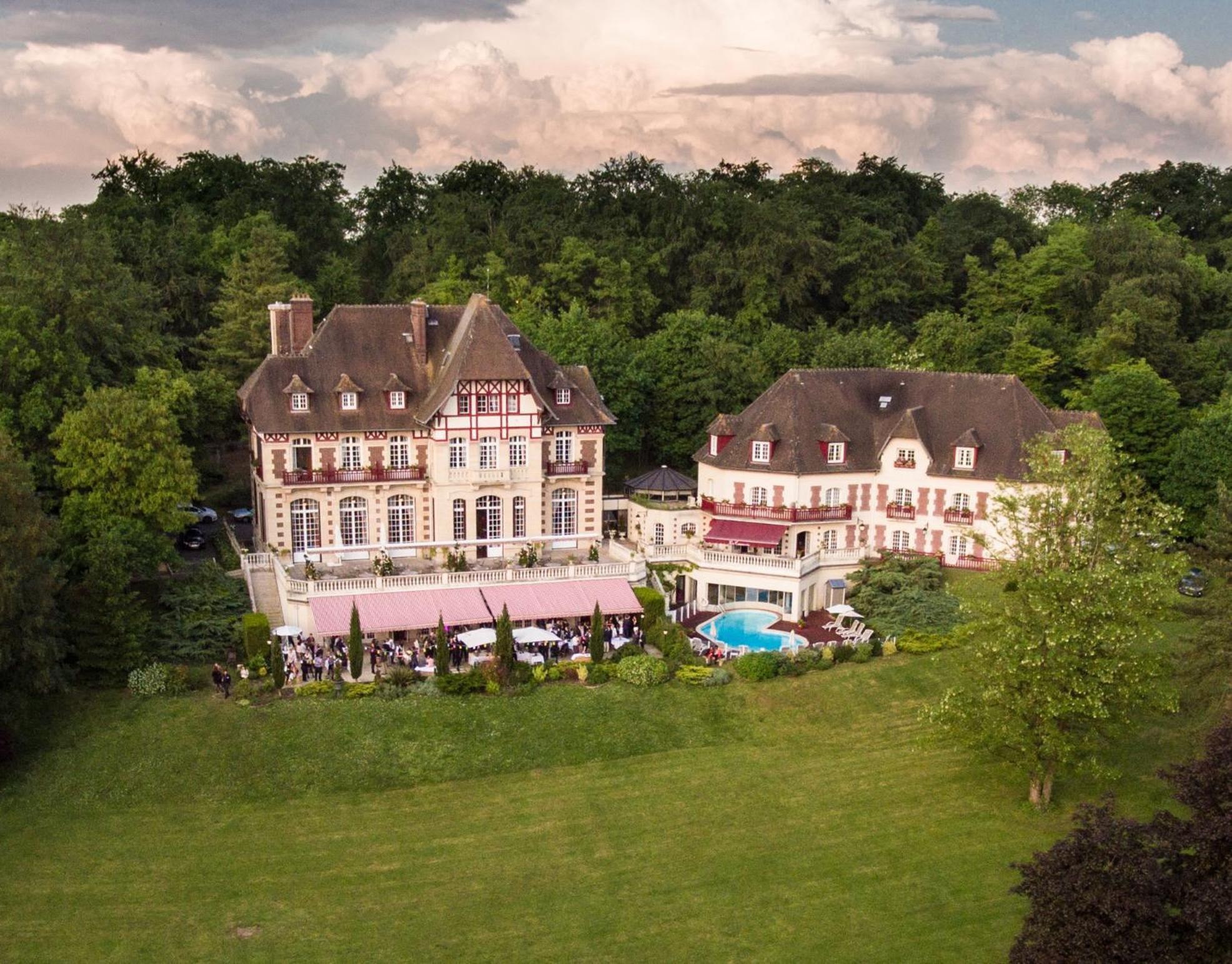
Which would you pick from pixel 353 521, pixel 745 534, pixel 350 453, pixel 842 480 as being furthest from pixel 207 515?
pixel 842 480

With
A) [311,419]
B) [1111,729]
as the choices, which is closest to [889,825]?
[1111,729]

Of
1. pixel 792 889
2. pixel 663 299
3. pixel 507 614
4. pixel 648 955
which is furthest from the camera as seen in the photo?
pixel 663 299

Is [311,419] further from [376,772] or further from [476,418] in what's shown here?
[376,772]

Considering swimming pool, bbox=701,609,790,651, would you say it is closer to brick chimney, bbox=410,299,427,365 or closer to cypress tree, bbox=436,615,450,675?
cypress tree, bbox=436,615,450,675

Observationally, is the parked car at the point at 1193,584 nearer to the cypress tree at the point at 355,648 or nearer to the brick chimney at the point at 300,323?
the cypress tree at the point at 355,648

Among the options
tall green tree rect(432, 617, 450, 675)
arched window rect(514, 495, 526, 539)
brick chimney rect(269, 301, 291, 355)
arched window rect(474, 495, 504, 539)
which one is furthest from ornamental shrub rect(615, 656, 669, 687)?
brick chimney rect(269, 301, 291, 355)
